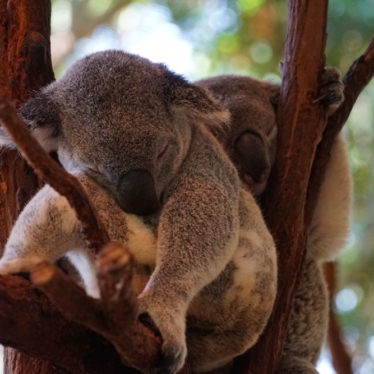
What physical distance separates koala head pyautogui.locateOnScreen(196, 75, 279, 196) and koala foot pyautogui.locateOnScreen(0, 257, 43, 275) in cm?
147

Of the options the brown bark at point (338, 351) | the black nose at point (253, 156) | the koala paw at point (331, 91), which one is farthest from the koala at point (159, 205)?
the brown bark at point (338, 351)

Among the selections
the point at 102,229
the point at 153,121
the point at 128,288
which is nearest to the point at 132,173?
the point at 153,121

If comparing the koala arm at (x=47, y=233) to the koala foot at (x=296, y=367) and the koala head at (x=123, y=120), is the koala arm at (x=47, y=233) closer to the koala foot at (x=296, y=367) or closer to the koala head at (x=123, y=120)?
the koala head at (x=123, y=120)

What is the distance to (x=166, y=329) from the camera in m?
1.94

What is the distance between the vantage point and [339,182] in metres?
3.80

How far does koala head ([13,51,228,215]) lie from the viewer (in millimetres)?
2307

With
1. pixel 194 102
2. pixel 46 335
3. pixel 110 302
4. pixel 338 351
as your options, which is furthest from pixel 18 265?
pixel 338 351

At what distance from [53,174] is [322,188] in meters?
Answer: 2.48

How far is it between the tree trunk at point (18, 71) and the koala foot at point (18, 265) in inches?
28.9

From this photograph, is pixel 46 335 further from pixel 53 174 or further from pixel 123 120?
pixel 123 120

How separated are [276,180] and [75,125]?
1.20m

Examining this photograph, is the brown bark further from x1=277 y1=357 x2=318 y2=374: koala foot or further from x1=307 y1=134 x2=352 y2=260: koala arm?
x1=277 y1=357 x2=318 y2=374: koala foot

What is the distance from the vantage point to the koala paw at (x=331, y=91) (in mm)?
3326

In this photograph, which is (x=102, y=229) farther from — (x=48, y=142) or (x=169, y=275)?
(x=48, y=142)
